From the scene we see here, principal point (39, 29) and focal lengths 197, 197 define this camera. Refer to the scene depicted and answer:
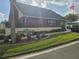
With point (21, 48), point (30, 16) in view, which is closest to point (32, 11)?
point (30, 16)

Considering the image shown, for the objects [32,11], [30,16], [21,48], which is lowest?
[21,48]

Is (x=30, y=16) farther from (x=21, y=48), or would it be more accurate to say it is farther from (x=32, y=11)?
(x=21, y=48)

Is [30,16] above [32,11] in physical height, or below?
below

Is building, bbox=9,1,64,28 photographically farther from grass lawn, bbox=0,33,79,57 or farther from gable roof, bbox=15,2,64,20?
grass lawn, bbox=0,33,79,57

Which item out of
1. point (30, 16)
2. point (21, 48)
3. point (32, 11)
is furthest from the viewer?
point (32, 11)

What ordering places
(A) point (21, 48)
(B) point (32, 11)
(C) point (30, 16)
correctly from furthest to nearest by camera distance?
1. (B) point (32, 11)
2. (C) point (30, 16)
3. (A) point (21, 48)

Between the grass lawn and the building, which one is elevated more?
the building

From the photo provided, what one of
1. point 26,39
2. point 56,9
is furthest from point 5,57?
point 56,9

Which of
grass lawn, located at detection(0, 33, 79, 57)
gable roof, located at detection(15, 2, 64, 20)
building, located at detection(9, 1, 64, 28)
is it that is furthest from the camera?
gable roof, located at detection(15, 2, 64, 20)

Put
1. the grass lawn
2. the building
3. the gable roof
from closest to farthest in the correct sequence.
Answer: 1. the grass lawn
2. the building
3. the gable roof

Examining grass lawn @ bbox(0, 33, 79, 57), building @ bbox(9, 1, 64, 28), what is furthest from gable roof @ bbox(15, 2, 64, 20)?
grass lawn @ bbox(0, 33, 79, 57)

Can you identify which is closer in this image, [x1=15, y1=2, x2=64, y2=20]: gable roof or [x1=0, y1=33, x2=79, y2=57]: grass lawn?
[x1=0, y1=33, x2=79, y2=57]: grass lawn

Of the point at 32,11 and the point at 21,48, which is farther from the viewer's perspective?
the point at 32,11

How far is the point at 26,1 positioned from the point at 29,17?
3147 millimetres
